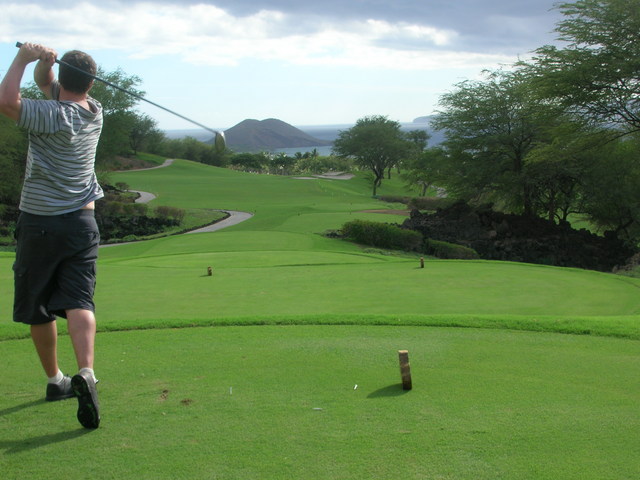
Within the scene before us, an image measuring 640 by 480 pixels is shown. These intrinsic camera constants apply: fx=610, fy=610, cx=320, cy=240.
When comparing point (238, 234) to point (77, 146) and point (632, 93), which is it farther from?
point (77, 146)

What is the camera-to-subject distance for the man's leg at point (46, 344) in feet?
12.6

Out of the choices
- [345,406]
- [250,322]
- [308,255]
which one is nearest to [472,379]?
[345,406]

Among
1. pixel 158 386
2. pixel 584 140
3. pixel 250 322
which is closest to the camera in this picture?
pixel 158 386

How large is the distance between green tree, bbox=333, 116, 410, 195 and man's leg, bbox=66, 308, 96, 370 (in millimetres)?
73082

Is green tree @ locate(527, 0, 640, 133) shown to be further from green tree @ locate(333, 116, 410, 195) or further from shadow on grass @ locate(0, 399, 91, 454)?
green tree @ locate(333, 116, 410, 195)

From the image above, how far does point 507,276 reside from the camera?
12148 mm

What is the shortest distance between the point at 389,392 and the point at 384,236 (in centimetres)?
2092

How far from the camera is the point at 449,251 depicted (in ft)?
76.4

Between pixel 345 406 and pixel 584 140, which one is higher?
pixel 584 140

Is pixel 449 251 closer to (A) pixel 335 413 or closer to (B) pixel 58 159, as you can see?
(A) pixel 335 413

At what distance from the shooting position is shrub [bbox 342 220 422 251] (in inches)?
953

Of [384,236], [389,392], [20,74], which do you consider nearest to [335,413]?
[389,392]

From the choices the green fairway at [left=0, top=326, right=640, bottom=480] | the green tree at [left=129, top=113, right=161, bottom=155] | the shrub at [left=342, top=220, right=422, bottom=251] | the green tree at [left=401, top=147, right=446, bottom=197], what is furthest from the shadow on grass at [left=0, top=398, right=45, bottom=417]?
the green tree at [left=129, top=113, right=161, bottom=155]

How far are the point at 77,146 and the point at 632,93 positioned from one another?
87.7 feet
